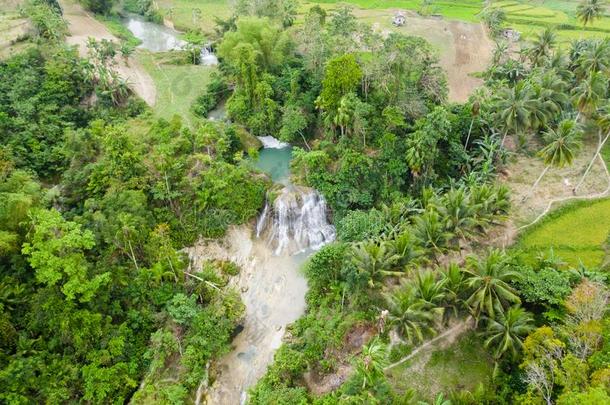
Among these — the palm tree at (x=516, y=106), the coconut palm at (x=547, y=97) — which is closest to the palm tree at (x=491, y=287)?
the palm tree at (x=516, y=106)

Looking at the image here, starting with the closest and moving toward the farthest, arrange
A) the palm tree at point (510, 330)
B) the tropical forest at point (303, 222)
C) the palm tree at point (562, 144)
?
the palm tree at point (510, 330), the tropical forest at point (303, 222), the palm tree at point (562, 144)

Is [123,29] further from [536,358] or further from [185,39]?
[536,358]

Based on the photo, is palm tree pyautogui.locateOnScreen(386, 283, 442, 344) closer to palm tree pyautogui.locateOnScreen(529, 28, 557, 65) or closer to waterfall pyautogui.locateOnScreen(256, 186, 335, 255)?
waterfall pyautogui.locateOnScreen(256, 186, 335, 255)

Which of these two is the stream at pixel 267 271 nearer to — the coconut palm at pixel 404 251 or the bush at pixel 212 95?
the coconut palm at pixel 404 251

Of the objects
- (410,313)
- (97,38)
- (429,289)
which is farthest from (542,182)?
(97,38)

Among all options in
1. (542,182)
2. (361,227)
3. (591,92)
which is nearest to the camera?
(361,227)

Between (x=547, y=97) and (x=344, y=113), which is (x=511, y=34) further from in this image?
(x=344, y=113)
